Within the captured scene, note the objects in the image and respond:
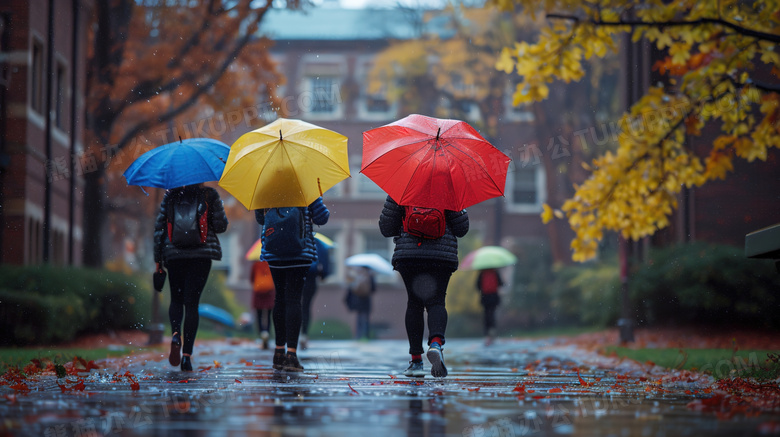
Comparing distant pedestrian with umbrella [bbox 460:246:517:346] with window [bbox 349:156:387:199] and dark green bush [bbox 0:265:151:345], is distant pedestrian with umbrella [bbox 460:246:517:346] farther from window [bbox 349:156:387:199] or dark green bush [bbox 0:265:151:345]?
window [bbox 349:156:387:199]

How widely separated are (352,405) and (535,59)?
5505 millimetres

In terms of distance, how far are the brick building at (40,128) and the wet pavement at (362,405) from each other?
8155 mm

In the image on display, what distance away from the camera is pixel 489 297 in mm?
17156

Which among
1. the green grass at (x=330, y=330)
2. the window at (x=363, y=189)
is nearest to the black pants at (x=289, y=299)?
the green grass at (x=330, y=330)

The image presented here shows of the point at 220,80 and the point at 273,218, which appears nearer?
the point at 273,218

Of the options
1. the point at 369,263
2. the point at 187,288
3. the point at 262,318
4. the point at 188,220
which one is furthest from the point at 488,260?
the point at 188,220

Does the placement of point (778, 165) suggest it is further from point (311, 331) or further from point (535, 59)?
point (311, 331)

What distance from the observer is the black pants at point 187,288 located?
8211mm

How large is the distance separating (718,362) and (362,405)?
5.10 meters

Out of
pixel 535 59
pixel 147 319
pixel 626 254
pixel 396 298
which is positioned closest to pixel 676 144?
pixel 535 59

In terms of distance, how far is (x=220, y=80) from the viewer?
20.2 m

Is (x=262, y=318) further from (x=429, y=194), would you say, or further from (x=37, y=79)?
(x=429, y=194)

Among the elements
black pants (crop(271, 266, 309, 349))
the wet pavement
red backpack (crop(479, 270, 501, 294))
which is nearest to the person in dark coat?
black pants (crop(271, 266, 309, 349))

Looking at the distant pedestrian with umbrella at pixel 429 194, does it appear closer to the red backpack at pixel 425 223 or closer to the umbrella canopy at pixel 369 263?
the red backpack at pixel 425 223
